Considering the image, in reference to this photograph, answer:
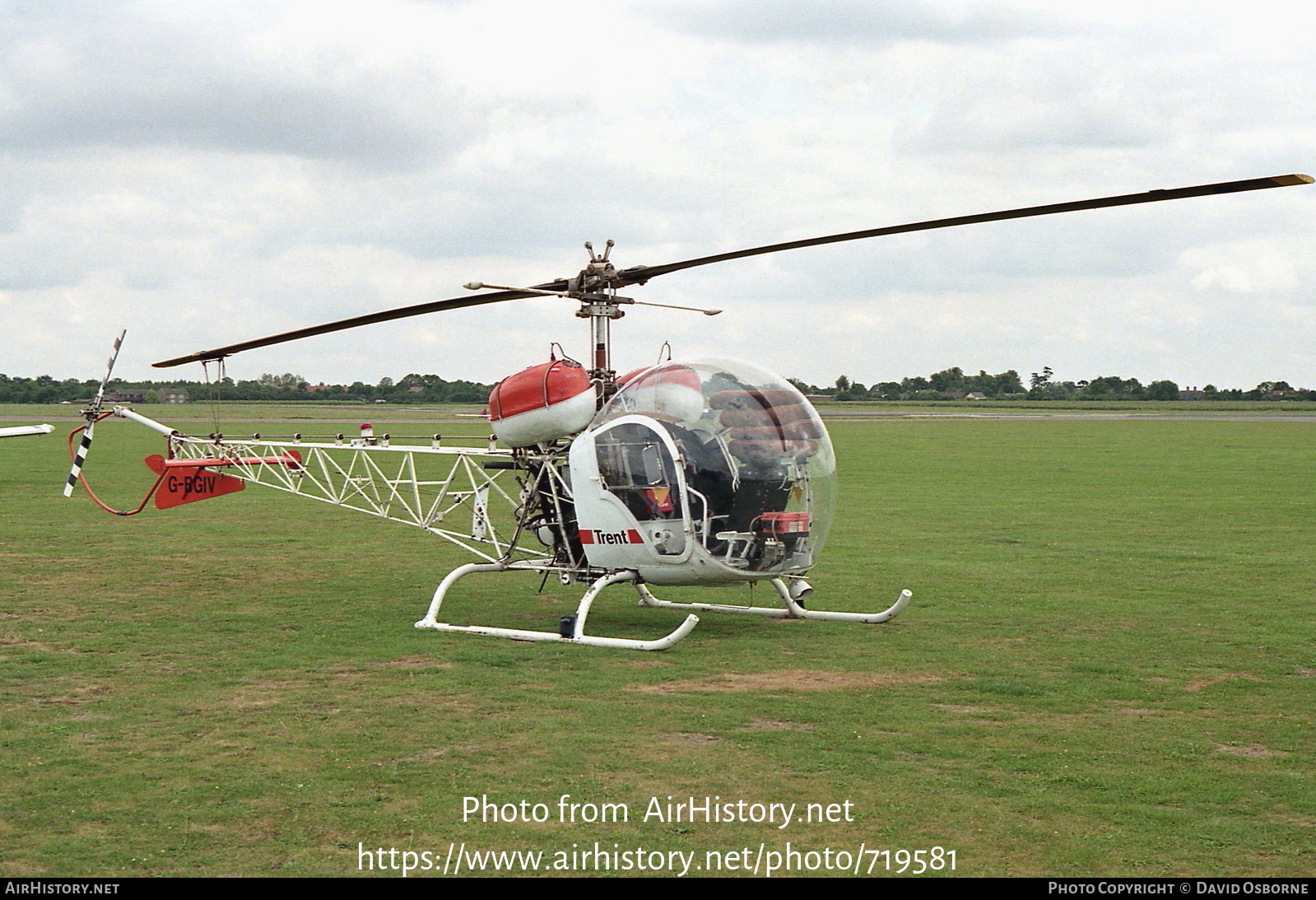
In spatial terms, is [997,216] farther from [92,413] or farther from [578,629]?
[92,413]

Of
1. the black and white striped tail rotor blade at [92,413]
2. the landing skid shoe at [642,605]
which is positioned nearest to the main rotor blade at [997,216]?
the landing skid shoe at [642,605]

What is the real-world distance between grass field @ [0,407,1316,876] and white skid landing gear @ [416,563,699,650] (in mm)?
147

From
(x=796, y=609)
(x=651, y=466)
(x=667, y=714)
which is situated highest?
(x=651, y=466)

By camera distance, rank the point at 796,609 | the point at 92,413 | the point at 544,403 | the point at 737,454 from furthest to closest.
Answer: the point at 92,413 → the point at 796,609 → the point at 544,403 → the point at 737,454

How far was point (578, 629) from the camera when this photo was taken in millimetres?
12367

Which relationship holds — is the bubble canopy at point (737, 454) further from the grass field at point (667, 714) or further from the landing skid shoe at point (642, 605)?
the grass field at point (667, 714)

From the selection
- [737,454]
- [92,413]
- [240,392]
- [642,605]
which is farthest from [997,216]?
[240,392]

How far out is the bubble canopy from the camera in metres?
12.0

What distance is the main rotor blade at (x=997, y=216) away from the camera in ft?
25.0

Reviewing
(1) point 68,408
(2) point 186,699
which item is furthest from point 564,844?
(1) point 68,408

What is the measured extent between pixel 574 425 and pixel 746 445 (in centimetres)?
188

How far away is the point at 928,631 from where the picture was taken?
43.2 feet

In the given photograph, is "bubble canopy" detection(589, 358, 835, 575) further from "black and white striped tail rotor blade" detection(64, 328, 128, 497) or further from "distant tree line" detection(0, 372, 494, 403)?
"distant tree line" detection(0, 372, 494, 403)

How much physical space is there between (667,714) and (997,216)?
4362 millimetres
